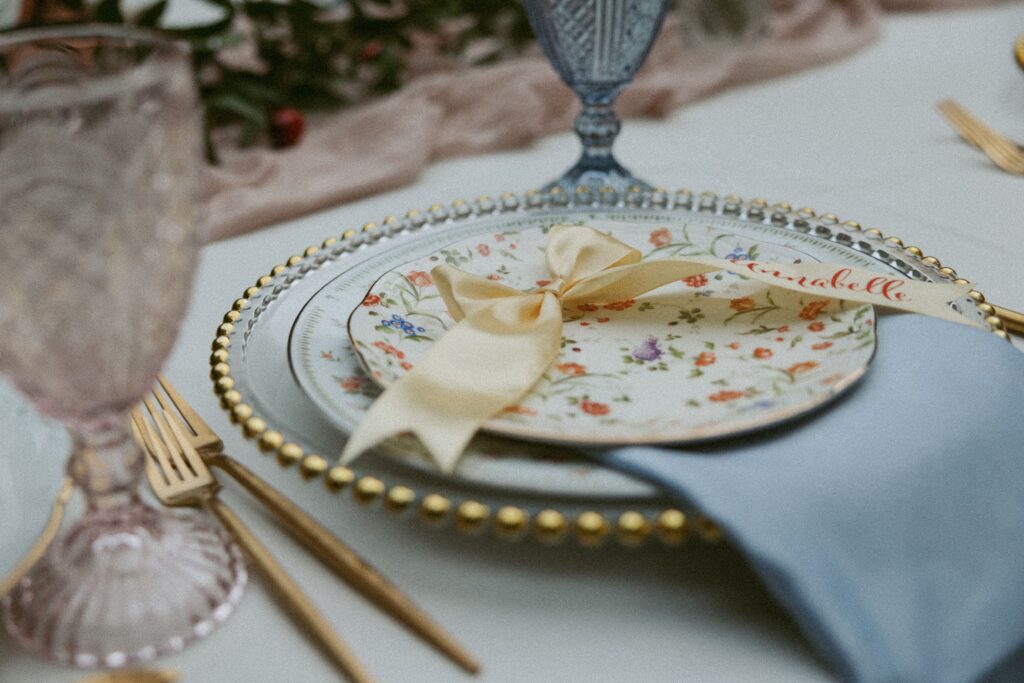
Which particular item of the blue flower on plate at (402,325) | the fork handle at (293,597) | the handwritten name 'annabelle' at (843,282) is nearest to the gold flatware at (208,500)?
the fork handle at (293,597)

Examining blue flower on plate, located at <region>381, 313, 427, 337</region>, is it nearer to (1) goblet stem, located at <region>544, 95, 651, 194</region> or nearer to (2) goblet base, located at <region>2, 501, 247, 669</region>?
(2) goblet base, located at <region>2, 501, 247, 669</region>

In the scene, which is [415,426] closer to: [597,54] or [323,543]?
[323,543]

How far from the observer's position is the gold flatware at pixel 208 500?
0.35m

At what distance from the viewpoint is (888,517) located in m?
0.35

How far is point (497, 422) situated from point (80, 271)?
16cm

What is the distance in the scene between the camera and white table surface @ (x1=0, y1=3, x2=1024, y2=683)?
1.15ft

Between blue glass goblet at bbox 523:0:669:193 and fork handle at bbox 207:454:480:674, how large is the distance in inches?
17.0

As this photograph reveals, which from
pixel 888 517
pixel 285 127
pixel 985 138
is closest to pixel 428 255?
pixel 888 517

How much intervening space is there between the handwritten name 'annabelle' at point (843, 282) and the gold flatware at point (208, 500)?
273mm

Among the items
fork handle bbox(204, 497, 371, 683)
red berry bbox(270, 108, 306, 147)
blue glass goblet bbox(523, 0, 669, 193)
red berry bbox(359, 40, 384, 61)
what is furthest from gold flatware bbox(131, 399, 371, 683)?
red berry bbox(359, 40, 384, 61)

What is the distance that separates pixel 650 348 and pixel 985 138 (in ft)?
1.95

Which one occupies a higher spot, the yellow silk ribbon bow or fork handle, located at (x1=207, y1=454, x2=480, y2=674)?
the yellow silk ribbon bow

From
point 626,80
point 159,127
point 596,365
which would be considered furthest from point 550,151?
point 159,127

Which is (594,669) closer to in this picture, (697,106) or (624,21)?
(624,21)
